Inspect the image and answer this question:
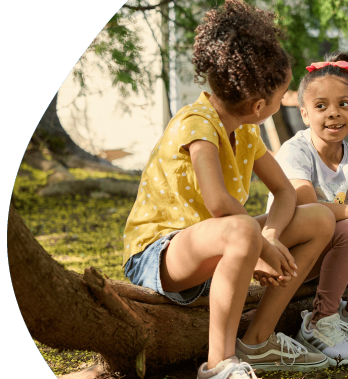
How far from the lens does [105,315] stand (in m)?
1.60

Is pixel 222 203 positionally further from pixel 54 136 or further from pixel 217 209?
pixel 54 136

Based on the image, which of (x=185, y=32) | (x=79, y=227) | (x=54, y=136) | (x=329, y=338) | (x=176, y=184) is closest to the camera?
(x=176, y=184)

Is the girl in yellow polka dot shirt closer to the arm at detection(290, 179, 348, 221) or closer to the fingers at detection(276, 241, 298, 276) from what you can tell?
the fingers at detection(276, 241, 298, 276)

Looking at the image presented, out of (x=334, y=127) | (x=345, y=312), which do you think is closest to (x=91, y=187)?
(x=334, y=127)

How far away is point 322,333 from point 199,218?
0.79m

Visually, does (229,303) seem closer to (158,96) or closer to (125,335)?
(125,335)

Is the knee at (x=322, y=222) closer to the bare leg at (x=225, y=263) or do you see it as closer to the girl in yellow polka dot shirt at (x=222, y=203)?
the girl in yellow polka dot shirt at (x=222, y=203)

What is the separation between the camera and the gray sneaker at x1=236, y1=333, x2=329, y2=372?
179 centimetres

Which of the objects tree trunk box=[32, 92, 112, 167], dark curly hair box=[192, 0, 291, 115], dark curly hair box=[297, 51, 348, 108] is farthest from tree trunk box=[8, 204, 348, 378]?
tree trunk box=[32, 92, 112, 167]

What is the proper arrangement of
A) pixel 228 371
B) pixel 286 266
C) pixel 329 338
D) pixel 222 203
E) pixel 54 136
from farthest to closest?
1. pixel 54 136
2. pixel 329 338
3. pixel 286 266
4. pixel 222 203
5. pixel 228 371

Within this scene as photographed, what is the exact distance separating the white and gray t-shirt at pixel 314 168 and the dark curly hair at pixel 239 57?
1.91 feet

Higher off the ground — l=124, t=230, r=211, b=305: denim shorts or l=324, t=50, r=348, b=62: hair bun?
Answer: l=324, t=50, r=348, b=62: hair bun

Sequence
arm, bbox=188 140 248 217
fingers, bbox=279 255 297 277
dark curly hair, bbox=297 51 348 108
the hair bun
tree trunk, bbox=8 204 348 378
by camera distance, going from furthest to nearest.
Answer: the hair bun < dark curly hair, bbox=297 51 348 108 < fingers, bbox=279 255 297 277 < arm, bbox=188 140 248 217 < tree trunk, bbox=8 204 348 378

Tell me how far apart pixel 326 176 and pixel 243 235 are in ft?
3.43
